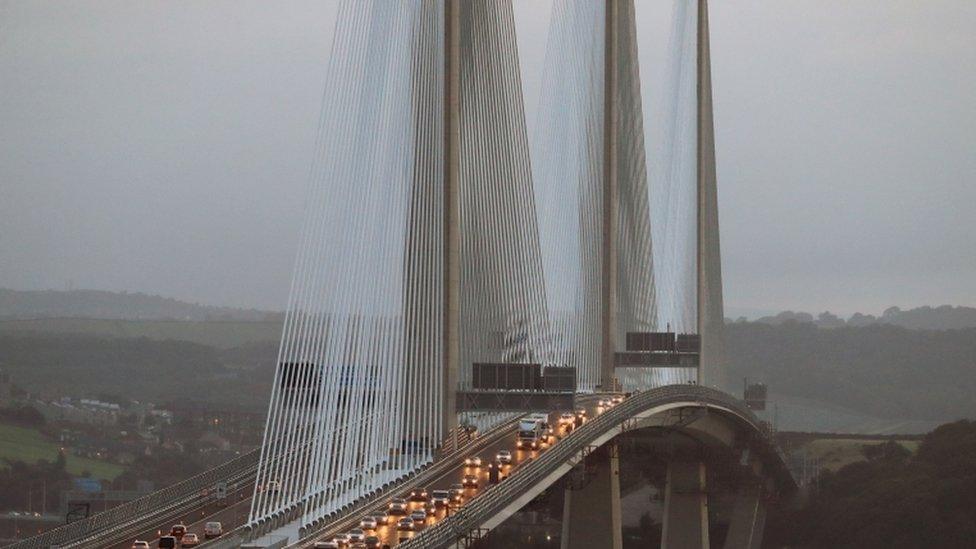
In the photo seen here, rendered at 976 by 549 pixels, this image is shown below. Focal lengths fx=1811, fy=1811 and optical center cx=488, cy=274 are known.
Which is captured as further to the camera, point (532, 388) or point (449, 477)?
point (532, 388)

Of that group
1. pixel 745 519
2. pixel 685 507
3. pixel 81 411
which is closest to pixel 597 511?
pixel 685 507

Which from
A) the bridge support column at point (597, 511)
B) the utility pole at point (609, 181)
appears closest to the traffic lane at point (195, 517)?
the bridge support column at point (597, 511)

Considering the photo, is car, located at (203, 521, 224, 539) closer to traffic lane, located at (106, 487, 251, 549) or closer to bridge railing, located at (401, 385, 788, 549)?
traffic lane, located at (106, 487, 251, 549)

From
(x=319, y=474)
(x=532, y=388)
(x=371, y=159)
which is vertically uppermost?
(x=371, y=159)

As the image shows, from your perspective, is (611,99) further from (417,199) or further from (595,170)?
(417,199)

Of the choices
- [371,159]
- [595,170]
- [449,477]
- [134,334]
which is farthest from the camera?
[134,334]

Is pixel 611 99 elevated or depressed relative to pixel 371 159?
elevated

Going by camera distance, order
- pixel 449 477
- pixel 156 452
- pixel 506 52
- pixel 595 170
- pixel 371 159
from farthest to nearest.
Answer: pixel 156 452 < pixel 595 170 < pixel 506 52 < pixel 449 477 < pixel 371 159

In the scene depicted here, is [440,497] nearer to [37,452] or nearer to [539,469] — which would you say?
[539,469]

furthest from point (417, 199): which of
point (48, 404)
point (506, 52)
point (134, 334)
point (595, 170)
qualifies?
point (134, 334)
